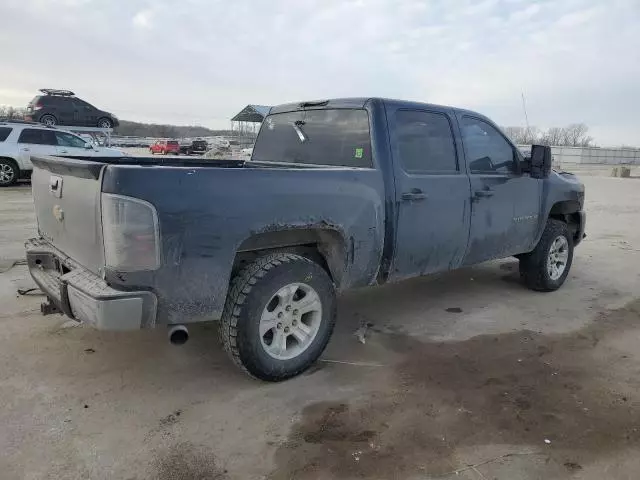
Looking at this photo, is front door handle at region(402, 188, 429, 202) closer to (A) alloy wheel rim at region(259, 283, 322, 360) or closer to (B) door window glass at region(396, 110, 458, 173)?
(B) door window glass at region(396, 110, 458, 173)

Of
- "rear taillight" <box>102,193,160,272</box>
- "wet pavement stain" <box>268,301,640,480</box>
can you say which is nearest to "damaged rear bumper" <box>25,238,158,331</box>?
"rear taillight" <box>102,193,160,272</box>

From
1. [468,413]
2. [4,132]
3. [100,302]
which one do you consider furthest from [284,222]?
[4,132]

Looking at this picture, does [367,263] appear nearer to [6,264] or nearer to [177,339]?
[177,339]

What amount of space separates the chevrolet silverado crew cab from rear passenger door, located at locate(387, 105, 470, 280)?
14 millimetres

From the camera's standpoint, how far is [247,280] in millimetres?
3266

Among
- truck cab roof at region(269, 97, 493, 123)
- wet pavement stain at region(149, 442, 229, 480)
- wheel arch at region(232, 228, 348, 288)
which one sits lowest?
wet pavement stain at region(149, 442, 229, 480)

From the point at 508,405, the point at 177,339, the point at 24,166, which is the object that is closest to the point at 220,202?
the point at 177,339

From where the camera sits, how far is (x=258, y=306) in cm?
328

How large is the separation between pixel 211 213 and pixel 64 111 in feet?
79.3

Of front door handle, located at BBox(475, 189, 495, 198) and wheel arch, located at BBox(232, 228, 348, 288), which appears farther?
front door handle, located at BBox(475, 189, 495, 198)

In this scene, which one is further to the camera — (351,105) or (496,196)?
(496,196)

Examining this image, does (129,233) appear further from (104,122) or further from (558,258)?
(104,122)

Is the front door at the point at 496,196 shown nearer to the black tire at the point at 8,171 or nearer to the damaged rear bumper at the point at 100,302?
the damaged rear bumper at the point at 100,302

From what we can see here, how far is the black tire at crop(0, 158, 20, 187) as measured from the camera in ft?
47.7
